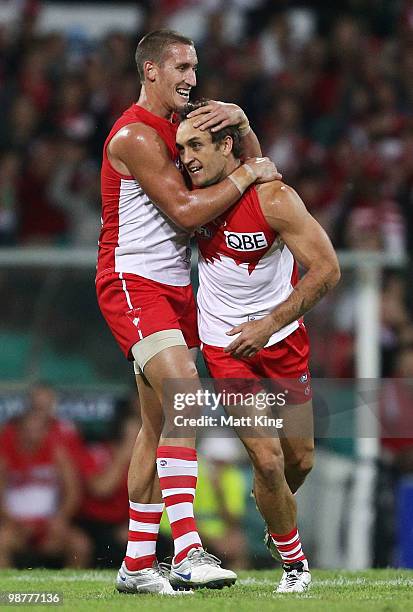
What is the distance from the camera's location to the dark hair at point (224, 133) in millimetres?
6059

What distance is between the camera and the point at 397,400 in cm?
1001

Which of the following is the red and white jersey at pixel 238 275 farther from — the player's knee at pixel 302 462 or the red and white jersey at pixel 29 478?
the red and white jersey at pixel 29 478

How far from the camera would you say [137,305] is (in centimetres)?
615

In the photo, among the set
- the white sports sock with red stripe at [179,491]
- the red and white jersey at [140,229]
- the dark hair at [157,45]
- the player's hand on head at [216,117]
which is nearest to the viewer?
the white sports sock with red stripe at [179,491]

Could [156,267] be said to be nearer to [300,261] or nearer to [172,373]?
[172,373]

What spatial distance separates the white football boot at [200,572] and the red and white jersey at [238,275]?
3.50 feet

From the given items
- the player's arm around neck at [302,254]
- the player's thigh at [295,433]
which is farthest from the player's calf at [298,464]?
the player's arm around neck at [302,254]

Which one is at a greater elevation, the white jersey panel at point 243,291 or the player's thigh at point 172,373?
the white jersey panel at point 243,291

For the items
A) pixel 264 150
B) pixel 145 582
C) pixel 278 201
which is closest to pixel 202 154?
pixel 278 201

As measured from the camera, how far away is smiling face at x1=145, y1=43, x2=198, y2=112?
6.30 metres

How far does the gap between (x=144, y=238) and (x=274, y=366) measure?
2.93ft

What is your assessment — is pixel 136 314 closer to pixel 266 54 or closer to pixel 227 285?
pixel 227 285

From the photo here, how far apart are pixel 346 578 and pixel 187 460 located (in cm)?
155

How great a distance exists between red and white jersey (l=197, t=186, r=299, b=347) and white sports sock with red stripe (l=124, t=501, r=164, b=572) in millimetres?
867
